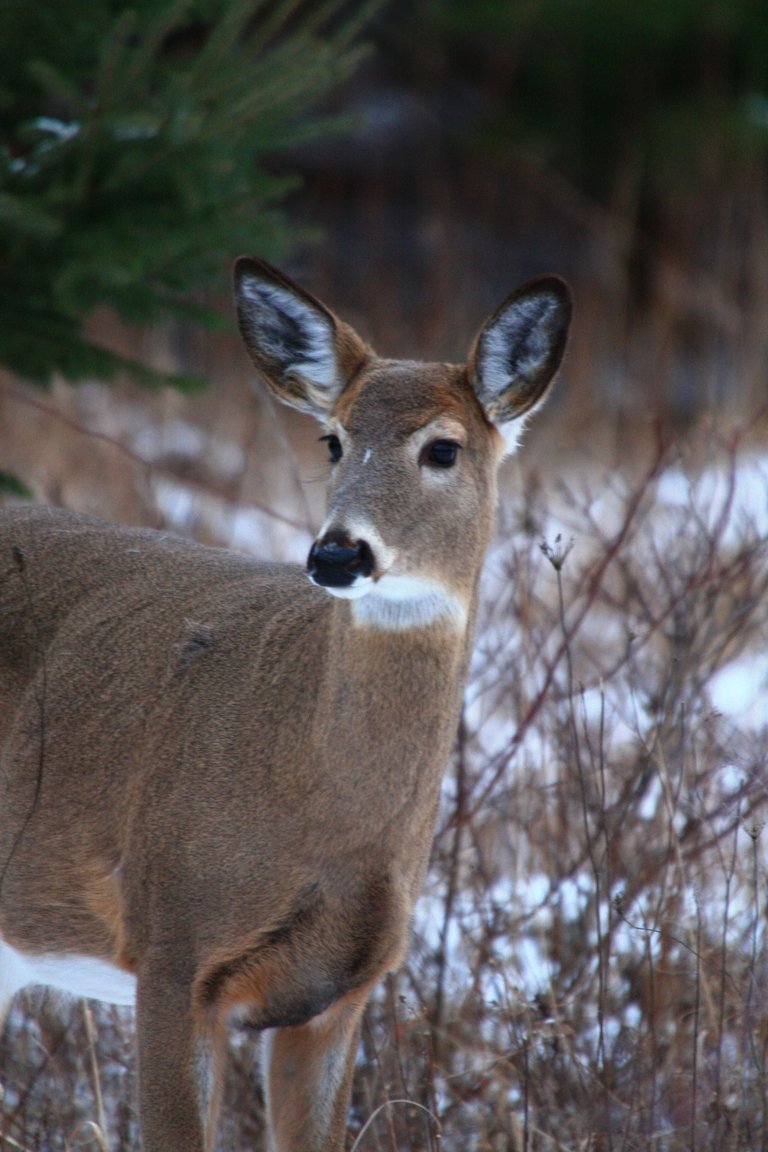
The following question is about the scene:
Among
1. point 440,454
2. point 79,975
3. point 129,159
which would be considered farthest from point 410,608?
point 129,159

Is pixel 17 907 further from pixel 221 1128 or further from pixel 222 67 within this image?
pixel 222 67

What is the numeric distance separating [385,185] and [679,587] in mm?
13955

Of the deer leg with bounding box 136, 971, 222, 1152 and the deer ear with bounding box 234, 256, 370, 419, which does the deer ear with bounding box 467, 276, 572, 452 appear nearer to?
the deer ear with bounding box 234, 256, 370, 419

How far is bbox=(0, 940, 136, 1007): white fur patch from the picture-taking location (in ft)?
13.1

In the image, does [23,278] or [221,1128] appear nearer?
[221,1128]

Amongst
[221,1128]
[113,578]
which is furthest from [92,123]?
[221,1128]

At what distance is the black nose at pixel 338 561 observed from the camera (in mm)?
3305

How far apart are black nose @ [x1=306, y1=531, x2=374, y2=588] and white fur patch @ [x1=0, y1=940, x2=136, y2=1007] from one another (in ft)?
3.88

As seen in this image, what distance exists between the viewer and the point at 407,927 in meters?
3.69

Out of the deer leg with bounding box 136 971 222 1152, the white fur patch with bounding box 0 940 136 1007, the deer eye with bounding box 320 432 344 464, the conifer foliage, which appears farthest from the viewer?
the conifer foliage

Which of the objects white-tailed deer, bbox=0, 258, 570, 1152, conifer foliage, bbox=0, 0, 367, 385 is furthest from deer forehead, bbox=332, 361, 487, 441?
conifer foliage, bbox=0, 0, 367, 385

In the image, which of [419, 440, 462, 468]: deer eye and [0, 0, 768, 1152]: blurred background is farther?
[0, 0, 768, 1152]: blurred background

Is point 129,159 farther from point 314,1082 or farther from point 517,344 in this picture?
Answer: point 314,1082

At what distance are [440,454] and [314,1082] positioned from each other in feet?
5.03
